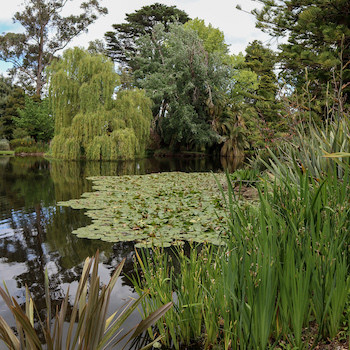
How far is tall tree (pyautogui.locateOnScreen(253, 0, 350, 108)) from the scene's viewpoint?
7.90 meters

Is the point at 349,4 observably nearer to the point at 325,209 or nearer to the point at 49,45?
the point at 325,209

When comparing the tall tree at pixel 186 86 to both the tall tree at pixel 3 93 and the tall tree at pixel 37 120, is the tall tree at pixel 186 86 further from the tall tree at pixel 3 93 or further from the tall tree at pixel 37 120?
the tall tree at pixel 3 93

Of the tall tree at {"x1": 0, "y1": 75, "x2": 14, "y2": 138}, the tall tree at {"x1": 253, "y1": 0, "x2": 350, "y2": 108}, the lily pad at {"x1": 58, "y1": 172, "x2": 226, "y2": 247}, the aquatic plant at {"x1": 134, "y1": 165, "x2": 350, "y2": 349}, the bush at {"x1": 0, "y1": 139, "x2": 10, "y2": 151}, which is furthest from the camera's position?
the tall tree at {"x1": 0, "y1": 75, "x2": 14, "y2": 138}

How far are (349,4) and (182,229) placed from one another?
22.5 ft

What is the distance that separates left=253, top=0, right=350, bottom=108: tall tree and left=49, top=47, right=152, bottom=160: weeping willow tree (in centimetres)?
909

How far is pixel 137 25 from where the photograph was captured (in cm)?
2989

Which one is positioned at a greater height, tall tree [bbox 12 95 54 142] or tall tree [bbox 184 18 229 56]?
tall tree [bbox 184 18 229 56]

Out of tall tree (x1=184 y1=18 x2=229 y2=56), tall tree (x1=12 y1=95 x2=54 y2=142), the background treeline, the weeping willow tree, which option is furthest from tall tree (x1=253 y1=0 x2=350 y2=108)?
tall tree (x1=12 y1=95 x2=54 y2=142)

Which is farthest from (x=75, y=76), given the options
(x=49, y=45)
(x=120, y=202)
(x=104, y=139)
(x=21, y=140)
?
(x=49, y=45)

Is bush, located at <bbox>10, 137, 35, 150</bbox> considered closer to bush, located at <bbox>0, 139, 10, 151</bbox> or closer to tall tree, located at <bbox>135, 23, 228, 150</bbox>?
bush, located at <bbox>0, 139, 10, 151</bbox>

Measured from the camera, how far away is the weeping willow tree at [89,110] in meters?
16.5

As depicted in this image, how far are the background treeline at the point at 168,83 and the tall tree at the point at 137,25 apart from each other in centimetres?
10

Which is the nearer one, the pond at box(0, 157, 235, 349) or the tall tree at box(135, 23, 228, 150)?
the pond at box(0, 157, 235, 349)

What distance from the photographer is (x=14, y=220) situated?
6.06 meters
